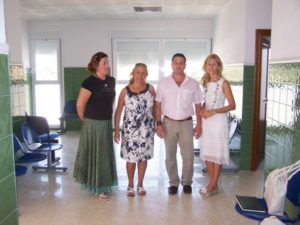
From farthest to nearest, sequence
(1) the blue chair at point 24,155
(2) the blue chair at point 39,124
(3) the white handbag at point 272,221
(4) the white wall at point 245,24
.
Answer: (2) the blue chair at point 39,124
(4) the white wall at point 245,24
(1) the blue chair at point 24,155
(3) the white handbag at point 272,221

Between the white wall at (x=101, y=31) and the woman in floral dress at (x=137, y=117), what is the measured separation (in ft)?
12.9

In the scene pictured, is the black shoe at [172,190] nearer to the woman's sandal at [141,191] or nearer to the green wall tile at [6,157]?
the woman's sandal at [141,191]

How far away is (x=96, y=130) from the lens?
3.26 m

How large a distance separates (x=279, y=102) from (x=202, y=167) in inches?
82.1

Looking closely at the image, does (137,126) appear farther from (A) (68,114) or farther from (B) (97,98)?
(A) (68,114)

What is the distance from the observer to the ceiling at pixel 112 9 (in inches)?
211

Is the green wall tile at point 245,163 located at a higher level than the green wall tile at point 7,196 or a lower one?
lower

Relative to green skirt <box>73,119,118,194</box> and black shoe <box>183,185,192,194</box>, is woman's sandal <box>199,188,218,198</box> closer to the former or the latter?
black shoe <box>183,185,192,194</box>

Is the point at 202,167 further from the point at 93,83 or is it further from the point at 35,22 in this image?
the point at 35,22

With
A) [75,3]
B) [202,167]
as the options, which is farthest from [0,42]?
[75,3]

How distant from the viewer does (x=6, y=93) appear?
190cm

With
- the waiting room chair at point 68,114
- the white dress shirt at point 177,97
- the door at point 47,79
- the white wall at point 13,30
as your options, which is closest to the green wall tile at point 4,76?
the white dress shirt at point 177,97

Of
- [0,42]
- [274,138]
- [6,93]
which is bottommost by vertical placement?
[274,138]

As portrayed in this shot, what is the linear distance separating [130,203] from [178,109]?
3.38 feet
